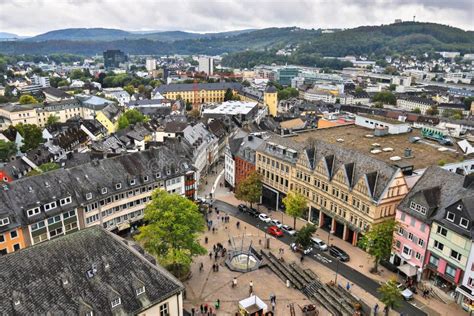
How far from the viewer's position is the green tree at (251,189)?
80562 millimetres

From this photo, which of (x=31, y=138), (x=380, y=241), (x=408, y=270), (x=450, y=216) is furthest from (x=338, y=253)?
(x=31, y=138)

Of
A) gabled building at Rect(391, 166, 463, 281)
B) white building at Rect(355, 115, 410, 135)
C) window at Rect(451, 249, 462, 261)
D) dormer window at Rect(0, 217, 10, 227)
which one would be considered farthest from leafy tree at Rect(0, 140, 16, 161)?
window at Rect(451, 249, 462, 261)

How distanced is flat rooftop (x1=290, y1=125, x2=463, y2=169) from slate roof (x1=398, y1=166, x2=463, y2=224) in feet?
36.1

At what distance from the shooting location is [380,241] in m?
58.2

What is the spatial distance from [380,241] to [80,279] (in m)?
42.3

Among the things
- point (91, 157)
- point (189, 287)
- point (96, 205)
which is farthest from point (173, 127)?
point (189, 287)

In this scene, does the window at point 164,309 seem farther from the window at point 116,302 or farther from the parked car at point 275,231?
the parked car at point 275,231

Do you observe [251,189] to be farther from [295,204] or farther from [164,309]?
[164,309]

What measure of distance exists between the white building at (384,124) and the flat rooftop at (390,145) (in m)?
1.68

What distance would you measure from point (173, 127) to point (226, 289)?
72.9 meters

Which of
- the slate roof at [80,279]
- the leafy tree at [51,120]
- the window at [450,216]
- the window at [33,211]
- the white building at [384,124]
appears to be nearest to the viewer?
the slate roof at [80,279]

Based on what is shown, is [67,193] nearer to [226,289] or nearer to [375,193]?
[226,289]

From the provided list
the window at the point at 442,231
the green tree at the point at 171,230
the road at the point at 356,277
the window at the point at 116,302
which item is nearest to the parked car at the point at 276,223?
the road at the point at 356,277

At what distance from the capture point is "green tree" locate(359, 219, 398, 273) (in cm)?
5816
